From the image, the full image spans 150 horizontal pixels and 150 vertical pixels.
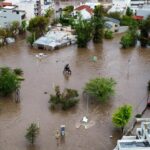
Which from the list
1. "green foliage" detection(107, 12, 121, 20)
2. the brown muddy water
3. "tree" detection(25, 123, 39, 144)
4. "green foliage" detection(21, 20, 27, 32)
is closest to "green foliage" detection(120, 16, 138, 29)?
"green foliage" detection(107, 12, 121, 20)

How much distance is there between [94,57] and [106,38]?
4.16 m

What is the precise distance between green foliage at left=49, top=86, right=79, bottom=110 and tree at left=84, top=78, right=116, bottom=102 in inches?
25.8

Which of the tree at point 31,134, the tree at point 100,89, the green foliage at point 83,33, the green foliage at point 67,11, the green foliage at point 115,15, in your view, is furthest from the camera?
the green foliage at point 67,11

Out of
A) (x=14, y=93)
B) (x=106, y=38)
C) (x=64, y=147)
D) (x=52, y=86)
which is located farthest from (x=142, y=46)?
(x=64, y=147)

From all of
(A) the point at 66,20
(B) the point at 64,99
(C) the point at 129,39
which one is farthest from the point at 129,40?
(B) the point at 64,99

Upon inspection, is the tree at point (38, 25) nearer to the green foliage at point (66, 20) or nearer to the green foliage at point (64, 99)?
the green foliage at point (66, 20)

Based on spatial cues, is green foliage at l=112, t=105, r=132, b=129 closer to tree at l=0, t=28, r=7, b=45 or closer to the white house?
tree at l=0, t=28, r=7, b=45

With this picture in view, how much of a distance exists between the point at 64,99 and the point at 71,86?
2263mm

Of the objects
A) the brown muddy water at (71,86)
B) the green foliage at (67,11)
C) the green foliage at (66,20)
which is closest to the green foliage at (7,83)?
the brown muddy water at (71,86)

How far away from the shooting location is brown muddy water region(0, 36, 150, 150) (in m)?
13.8

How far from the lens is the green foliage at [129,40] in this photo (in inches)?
931

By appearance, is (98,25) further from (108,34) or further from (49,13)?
(49,13)

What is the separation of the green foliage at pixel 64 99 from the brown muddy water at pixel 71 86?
11.8 inches

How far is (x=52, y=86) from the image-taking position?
59.6 ft
